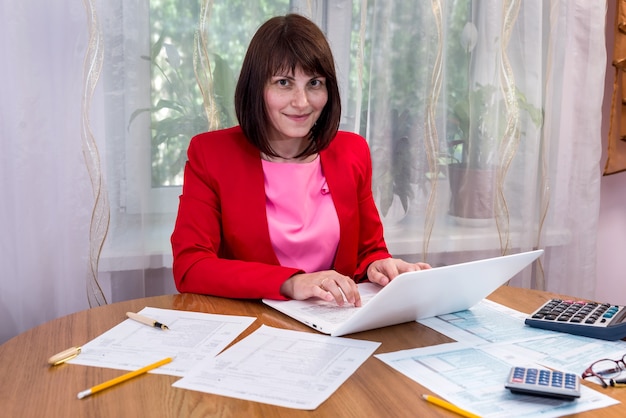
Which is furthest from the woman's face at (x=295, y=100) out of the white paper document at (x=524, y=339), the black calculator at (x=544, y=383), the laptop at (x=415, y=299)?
the black calculator at (x=544, y=383)

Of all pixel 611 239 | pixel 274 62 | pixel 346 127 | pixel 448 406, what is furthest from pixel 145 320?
pixel 611 239

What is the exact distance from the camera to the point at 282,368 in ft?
3.18

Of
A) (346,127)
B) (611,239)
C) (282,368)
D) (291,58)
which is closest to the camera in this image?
(282,368)

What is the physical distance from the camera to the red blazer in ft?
4.70

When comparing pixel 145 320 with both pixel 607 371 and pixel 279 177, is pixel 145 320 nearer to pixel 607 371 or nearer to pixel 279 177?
pixel 279 177

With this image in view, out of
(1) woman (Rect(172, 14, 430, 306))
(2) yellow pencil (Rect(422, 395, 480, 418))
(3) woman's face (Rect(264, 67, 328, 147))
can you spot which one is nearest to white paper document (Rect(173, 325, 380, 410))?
(2) yellow pencil (Rect(422, 395, 480, 418))

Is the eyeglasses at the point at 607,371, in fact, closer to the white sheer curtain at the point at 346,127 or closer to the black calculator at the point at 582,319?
the black calculator at the point at 582,319

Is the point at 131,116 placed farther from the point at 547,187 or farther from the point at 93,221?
the point at 547,187

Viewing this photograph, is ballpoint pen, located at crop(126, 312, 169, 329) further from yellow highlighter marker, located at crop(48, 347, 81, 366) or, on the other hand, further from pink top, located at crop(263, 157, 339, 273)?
pink top, located at crop(263, 157, 339, 273)

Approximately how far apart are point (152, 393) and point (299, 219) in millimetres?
778

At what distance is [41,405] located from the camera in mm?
863

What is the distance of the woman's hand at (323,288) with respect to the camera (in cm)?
125

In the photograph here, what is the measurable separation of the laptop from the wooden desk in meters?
0.04

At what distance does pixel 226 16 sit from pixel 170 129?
369mm
